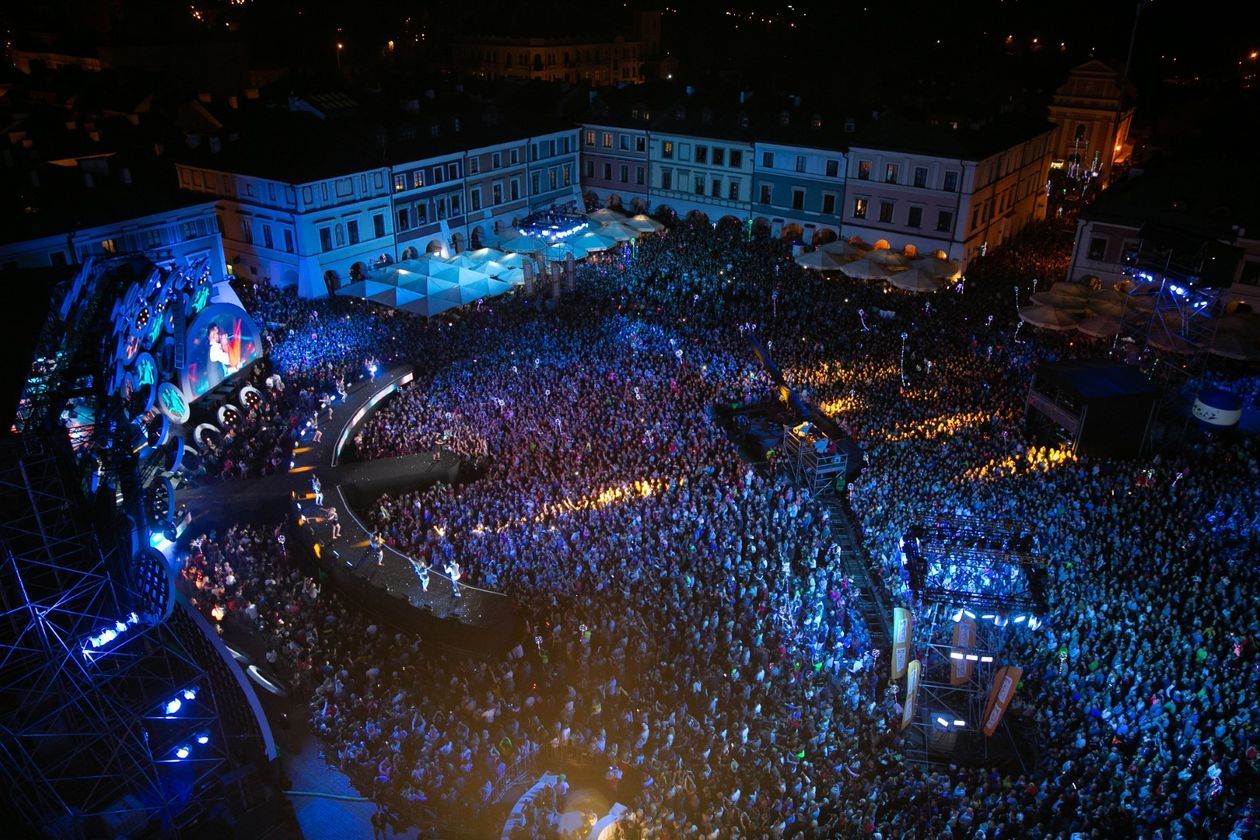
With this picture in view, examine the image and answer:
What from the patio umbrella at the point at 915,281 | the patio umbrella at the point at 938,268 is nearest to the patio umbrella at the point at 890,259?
the patio umbrella at the point at 938,268

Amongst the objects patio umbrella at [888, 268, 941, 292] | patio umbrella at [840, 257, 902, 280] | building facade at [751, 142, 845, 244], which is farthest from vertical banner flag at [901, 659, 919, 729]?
building facade at [751, 142, 845, 244]

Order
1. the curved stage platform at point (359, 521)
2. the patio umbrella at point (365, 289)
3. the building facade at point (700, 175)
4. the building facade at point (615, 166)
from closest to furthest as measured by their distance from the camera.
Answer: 1. the curved stage platform at point (359, 521)
2. the patio umbrella at point (365, 289)
3. the building facade at point (700, 175)
4. the building facade at point (615, 166)

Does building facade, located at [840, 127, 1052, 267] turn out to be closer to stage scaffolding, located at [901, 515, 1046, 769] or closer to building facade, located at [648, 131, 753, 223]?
building facade, located at [648, 131, 753, 223]

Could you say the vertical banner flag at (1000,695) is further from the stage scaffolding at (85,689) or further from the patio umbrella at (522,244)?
the patio umbrella at (522,244)

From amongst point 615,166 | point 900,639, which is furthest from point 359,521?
point 615,166

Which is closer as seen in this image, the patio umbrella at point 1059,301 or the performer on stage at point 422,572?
the performer on stage at point 422,572

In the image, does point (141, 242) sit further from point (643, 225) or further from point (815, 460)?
point (815, 460)
